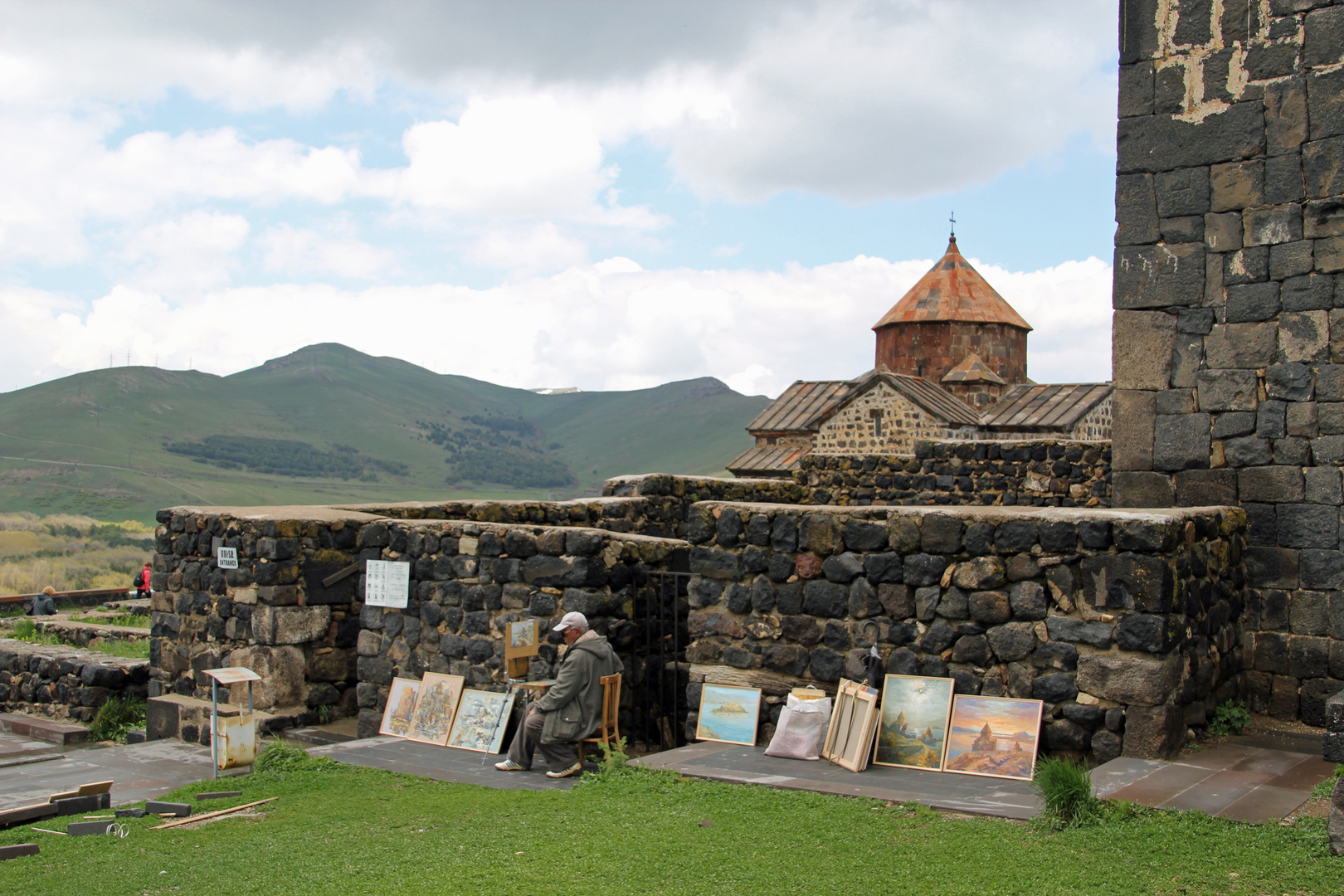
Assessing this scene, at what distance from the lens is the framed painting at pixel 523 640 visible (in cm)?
805

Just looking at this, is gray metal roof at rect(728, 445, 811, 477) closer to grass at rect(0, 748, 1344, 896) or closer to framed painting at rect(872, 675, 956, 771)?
framed painting at rect(872, 675, 956, 771)

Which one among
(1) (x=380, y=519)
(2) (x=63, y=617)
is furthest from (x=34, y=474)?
(1) (x=380, y=519)

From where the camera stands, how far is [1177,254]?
859 cm

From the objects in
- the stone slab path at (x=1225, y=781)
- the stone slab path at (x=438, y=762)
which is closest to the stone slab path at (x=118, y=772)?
the stone slab path at (x=438, y=762)

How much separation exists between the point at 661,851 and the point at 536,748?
2519 mm

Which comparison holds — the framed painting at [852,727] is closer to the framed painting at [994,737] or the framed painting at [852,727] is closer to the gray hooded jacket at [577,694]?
the framed painting at [994,737]

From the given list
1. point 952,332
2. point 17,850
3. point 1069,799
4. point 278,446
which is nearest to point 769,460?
point 952,332

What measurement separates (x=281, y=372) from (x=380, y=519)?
199876 millimetres

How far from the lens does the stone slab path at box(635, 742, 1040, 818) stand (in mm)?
5727

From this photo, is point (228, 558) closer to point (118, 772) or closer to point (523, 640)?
point (118, 772)

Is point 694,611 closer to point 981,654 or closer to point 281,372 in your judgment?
point 981,654

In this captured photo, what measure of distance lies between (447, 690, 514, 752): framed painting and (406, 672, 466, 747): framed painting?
0.23 ft

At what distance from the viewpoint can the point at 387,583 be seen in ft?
30.6

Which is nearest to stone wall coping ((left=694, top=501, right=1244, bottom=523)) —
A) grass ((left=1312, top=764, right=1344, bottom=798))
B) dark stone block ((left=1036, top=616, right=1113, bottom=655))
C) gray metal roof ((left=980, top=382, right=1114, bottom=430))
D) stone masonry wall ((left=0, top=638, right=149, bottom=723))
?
dark stone block ((left=1036, top=616, right=1113, bottom=655))
